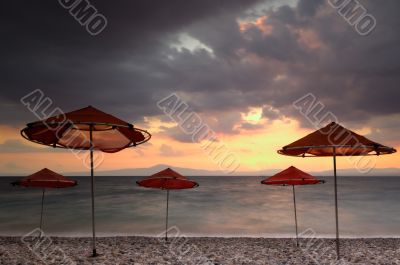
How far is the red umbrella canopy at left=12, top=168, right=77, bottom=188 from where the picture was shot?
34.6ft

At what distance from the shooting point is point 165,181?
11.4 meters

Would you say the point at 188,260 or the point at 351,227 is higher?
the point at 188,260

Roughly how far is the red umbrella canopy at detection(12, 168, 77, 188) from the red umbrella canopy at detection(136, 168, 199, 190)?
2.40m

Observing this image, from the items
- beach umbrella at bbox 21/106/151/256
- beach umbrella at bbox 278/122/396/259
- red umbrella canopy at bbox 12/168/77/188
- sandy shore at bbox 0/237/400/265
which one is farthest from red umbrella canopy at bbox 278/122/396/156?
red umbrella canopy at bbox 12/168/77/188

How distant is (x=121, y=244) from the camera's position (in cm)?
1123

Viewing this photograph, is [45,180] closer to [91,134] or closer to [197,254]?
Result: [91,134]

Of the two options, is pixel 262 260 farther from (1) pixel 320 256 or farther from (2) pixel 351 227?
(2) pixel 351 227

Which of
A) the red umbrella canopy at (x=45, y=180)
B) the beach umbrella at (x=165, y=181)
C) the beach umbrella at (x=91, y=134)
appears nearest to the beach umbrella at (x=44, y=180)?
the red umbrella canopy at (x=45, y=180)

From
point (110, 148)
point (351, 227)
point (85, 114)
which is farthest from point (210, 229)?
point (85, 114)

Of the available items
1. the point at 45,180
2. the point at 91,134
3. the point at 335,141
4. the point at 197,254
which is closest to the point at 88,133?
the point at 91,134

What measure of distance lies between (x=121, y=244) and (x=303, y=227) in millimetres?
16363

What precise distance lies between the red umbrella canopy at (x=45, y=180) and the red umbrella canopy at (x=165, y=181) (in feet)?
7.89

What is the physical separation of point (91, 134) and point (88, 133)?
15.9 inches

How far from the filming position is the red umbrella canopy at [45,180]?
10547 mm
